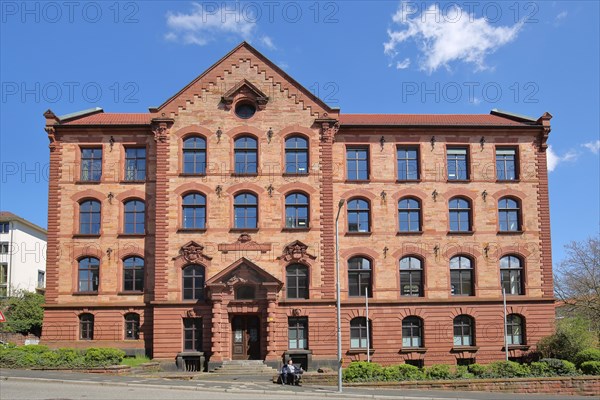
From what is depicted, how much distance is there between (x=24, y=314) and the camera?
58812 mm

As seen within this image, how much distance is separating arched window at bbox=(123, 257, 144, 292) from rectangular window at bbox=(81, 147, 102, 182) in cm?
547

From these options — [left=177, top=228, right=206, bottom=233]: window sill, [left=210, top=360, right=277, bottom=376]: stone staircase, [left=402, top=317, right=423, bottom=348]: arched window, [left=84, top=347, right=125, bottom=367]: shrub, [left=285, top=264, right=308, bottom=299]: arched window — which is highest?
[left=177, top=228, right=206, bottom=233]: window sill

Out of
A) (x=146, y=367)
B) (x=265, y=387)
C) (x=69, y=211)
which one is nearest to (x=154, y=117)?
(x=69, y=211)

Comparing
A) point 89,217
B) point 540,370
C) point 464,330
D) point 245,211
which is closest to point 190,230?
point 245,211

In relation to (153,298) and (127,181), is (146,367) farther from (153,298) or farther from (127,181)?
→ (127,181)

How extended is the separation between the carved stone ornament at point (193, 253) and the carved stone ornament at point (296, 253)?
4320mm

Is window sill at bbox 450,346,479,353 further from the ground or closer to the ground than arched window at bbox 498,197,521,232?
closer to the ground

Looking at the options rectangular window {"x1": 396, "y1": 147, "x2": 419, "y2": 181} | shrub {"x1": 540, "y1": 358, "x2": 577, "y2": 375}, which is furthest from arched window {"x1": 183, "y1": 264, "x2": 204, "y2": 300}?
shrub {"x1": 540, "y1": 358, "x2": 577, "y2": 375}

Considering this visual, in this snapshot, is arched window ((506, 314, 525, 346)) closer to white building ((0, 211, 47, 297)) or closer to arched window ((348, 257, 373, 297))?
arched window ((348, 257, 373, 297))

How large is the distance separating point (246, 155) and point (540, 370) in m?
19.7

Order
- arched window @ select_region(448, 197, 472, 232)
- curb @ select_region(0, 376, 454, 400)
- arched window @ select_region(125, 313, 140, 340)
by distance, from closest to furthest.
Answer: curb @ select_region(0, 376, 454, 400) → arched window @ select_region(125, 313, 140, 340) → arched window @ select_region(448, 197, 472, 232)

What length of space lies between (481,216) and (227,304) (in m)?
16.1

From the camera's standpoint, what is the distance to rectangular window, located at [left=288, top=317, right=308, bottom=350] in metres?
37.6

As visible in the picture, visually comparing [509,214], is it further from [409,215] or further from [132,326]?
→ [132,326]
